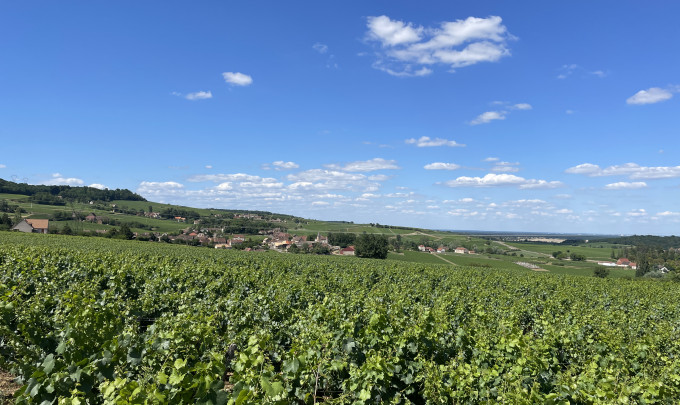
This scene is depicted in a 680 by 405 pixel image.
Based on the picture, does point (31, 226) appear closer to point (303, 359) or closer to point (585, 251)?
point (303, 359)

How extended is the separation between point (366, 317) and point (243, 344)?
2.60 m

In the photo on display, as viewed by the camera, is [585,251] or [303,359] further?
[585,251]

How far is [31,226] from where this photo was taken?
83.9 m

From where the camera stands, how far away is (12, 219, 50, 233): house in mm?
81312

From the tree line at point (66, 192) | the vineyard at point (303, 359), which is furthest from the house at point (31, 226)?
the vineyard at point (303, 359)

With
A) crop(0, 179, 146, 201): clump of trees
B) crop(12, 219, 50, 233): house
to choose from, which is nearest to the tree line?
crop(0, 179, 146, 201): clump of trees

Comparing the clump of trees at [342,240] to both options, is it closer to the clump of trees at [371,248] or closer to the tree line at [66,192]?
the clump of trees at [371,248]

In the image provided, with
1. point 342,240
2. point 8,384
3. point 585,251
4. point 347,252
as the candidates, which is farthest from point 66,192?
point 585,251

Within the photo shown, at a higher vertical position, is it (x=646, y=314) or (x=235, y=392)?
(x=235, y=392)

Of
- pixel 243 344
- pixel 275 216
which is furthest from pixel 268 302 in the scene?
pixel 275 216

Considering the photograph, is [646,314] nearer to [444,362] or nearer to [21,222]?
[444,362]

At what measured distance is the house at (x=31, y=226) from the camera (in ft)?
267

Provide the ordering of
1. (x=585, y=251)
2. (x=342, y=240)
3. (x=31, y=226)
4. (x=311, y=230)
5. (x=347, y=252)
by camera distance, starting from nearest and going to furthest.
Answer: (x=31, y=226) → (x=347, y=252) → (x=342, y=240) → (x=585, y=251) → (x=311, y=230)

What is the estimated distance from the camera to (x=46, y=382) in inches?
142
